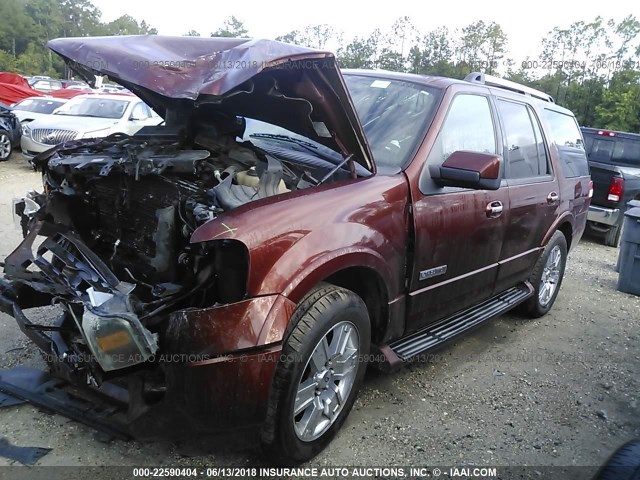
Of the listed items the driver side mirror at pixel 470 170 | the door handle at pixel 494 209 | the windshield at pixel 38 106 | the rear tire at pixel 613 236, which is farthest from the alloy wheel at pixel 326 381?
the windshield at pixel 38 106

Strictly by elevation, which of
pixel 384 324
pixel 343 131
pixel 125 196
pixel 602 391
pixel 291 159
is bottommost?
pixel 602 391

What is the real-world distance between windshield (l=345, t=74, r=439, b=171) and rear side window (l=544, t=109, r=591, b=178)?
1.84 m

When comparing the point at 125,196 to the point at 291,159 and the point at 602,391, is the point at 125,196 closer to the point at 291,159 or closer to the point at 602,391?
the point at 291,159

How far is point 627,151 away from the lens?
10.2 meters

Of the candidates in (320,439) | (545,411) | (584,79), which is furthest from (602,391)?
(584,79)

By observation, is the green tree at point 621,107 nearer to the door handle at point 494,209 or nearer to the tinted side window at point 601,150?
the tinted side window at point 601,150

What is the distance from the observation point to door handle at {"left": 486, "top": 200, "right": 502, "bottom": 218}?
376cm

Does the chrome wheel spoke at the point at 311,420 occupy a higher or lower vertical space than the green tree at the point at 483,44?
lower

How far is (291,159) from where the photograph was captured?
331 centimetres

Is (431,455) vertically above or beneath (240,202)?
beneath

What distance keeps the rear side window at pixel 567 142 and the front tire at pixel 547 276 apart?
661 mm

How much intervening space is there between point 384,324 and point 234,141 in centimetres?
139

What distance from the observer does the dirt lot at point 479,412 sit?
9.12ft

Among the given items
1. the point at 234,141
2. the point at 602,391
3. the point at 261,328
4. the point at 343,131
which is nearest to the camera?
the point at 261,328
